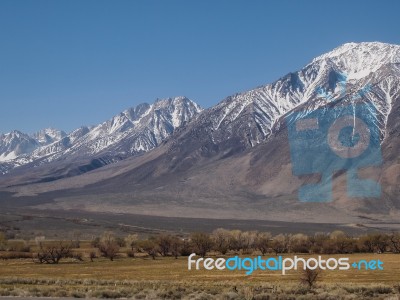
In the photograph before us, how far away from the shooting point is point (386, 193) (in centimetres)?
17962

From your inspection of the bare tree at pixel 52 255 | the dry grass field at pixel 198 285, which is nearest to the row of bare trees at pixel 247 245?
the bare tree at pixel 52 255

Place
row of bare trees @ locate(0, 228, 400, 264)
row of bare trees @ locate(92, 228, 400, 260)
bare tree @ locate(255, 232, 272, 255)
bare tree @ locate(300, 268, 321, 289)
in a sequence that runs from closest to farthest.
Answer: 1. bare tree @ locate(300, 268, 321, 289)
2. row of bare trees @ locate(0, 228, 400, 264)
3. row of bare trees @ locate(92, 228, 400, 260)
4. bare tree @ locate(255, 232, 272, 255)

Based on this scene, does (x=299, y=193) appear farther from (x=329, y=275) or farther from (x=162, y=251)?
(x=329, y=275)

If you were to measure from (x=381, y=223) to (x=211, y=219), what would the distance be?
42.2m

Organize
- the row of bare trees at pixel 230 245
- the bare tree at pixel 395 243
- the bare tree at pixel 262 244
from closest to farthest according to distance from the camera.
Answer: the row of bare trees at pixel 230 245 → the bare tree at pixel 395 243 → the bare tree at pixel 262 244

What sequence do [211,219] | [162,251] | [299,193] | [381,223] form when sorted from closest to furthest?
[162,251] → [381,223] → [211,219] → [299,193]

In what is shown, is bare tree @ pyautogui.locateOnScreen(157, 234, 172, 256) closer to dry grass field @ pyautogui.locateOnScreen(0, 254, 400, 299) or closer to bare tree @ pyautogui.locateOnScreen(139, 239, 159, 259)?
bare tree @ pyautogui.locateOnScreen(139, 239, 159, 259)

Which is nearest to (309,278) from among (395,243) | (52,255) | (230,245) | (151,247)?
(52,255)

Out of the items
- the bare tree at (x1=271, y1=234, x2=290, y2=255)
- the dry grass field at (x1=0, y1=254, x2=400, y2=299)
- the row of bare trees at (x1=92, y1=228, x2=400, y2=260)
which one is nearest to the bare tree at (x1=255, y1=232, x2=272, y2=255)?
the row of bare trees at (x1=92, y1=228, x2=400, y2=260)

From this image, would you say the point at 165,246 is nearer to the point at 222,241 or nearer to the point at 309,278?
the point at 222,241

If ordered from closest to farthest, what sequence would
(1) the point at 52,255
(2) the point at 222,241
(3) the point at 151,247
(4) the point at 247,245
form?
(1) the point at 52,255 < (3) the point at 151,247 < (2) the point at 222,241 < (4) the point at 247,245

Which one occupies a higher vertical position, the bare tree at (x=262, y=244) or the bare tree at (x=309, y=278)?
the bare tree at (x=262, y=244)

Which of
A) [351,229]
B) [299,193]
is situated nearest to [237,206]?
[299,193]

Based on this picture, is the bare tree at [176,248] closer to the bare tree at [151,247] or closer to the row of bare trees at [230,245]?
the row of bare trees at [230,245]
